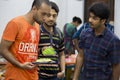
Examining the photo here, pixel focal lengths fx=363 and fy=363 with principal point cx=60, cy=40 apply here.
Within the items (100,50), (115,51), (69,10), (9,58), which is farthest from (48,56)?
(69,10)

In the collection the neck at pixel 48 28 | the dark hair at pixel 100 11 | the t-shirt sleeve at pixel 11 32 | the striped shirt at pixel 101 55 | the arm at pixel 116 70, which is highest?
the dark hair at pixel 100 11

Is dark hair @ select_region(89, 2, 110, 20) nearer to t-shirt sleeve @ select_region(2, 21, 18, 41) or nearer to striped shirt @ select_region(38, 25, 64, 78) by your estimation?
striped shirt @ select_region(38, 25, 64, 78)

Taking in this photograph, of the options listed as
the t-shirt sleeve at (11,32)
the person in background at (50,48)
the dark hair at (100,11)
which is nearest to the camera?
the t-shirt sleeve at (11,32)

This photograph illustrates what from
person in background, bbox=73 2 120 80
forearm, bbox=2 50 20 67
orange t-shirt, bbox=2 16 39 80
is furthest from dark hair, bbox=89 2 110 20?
forearm, bbox=2 50 20 67

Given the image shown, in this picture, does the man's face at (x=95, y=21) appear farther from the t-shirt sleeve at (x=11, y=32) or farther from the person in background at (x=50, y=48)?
the t-shirt sleeve at (x=11, y=32)

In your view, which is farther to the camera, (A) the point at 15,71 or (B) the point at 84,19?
(B) the point at 84,19

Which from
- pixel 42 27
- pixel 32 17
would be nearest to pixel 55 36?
pixel 42 27

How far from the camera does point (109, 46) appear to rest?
362 centimetres

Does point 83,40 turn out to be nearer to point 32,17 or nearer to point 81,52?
point 81,52

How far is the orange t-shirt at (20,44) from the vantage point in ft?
10.2

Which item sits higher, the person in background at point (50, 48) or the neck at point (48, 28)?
the neck at point (48, 28)

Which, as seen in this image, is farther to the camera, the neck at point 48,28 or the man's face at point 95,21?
the neck at point 48,28

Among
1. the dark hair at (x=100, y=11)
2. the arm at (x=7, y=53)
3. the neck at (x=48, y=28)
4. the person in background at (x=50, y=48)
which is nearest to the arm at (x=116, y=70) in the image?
the dark hair at (x=100, y=11)

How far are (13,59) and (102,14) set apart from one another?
106cm
